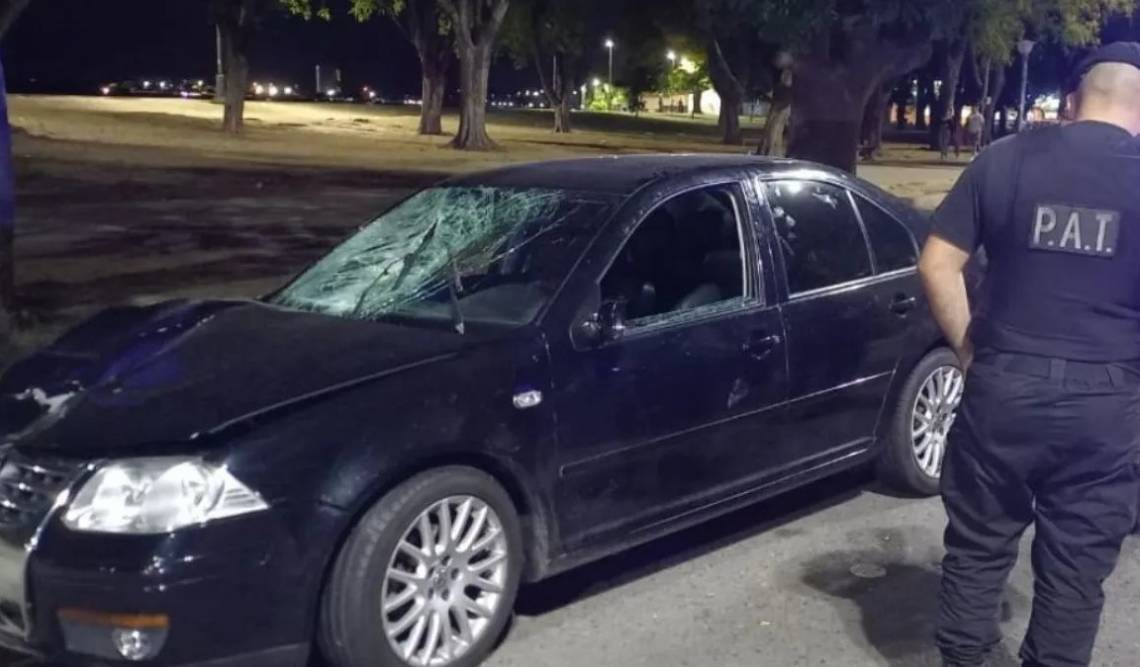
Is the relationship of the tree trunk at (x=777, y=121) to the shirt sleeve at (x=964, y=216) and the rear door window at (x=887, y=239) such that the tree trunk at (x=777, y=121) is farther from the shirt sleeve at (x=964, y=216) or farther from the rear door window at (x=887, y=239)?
the shirt sleeve at (x=964, y=216)

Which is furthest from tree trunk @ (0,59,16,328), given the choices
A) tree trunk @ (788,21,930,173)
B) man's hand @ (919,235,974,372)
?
tree trunk @ (788,21,930,173)

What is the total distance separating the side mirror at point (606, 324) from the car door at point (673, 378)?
32 mm

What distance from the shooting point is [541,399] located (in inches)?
184

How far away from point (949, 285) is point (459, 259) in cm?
198

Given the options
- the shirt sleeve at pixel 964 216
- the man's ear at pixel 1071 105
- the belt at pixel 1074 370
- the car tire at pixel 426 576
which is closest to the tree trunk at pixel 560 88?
the car tire at pixel 426 576

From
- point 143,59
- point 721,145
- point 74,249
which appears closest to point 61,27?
point 143,59

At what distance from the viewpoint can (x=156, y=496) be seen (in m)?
3.96

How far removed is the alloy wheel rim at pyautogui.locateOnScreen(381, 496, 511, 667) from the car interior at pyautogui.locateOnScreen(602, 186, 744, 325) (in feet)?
3.57

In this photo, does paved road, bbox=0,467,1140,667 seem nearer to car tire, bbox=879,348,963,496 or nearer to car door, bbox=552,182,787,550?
car tire, bbox=879,348,963,496

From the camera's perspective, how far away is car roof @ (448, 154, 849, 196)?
5.48 meters

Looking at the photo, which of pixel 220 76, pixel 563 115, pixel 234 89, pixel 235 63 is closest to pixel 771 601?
pixel 234 89

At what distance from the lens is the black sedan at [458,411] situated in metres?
3.96

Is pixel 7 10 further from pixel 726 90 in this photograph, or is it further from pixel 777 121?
pixel 726 90

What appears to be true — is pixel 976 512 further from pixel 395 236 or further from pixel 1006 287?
pixel 395 236
